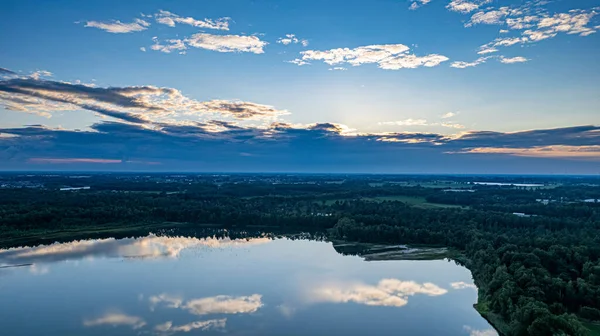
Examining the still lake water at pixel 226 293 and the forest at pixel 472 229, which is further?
the forest at pixel 472 229

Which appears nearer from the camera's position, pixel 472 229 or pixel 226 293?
pixel 226 293

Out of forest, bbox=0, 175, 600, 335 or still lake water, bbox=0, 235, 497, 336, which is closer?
still lake water, bbox=0, 235, 497, 336

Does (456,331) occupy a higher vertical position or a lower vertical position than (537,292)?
lower

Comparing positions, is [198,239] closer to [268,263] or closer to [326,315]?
[268,263]

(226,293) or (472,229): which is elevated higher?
(472,229)

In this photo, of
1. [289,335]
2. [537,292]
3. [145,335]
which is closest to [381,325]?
[289,335]

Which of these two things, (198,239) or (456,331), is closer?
(456,331)

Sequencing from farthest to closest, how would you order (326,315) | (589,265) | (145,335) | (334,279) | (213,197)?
(213,197), (334,279), (589,265), (326,315), (145,335)

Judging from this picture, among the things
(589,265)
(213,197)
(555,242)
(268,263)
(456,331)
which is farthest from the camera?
(213,197)
